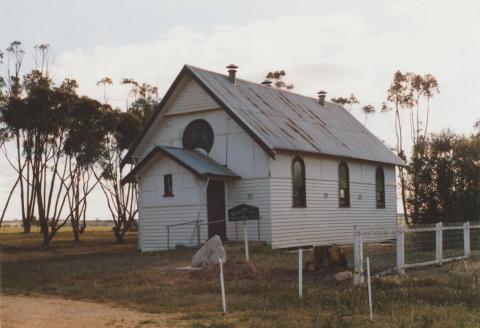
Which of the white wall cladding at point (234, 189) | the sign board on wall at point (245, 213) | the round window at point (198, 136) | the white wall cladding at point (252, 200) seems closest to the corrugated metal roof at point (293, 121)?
→ the white wall cladding at point (234, 189)

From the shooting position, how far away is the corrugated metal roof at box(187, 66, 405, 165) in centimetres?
2891

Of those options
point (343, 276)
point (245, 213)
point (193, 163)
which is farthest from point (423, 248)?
point (193, 163)

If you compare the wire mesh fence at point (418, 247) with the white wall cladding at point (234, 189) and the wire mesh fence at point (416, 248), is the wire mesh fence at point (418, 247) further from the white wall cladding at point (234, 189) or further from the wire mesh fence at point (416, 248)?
the white wall cladding at point (234, 189)

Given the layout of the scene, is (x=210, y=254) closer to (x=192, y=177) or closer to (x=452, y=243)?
(x=192, y=177)

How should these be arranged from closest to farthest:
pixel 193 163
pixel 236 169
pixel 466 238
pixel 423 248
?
pixel 466 238, pixel 423 248, pixel 193 163, pixel 236 169

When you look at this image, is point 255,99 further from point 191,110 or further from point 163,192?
point 163,192

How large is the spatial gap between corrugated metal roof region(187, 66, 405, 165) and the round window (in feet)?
5.50

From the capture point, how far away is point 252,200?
28.4 metres

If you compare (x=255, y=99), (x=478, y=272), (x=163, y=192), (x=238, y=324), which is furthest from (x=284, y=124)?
(x=238, y=324)

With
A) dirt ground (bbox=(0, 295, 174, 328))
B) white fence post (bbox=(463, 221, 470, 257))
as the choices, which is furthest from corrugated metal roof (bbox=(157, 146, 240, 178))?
dirt ground (bbox=(0, 295, 174, 328))

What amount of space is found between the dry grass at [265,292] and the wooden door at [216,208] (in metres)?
5.31

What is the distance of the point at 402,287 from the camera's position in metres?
15.2

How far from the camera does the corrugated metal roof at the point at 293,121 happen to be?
28906mm

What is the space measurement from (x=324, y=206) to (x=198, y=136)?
6.33m
